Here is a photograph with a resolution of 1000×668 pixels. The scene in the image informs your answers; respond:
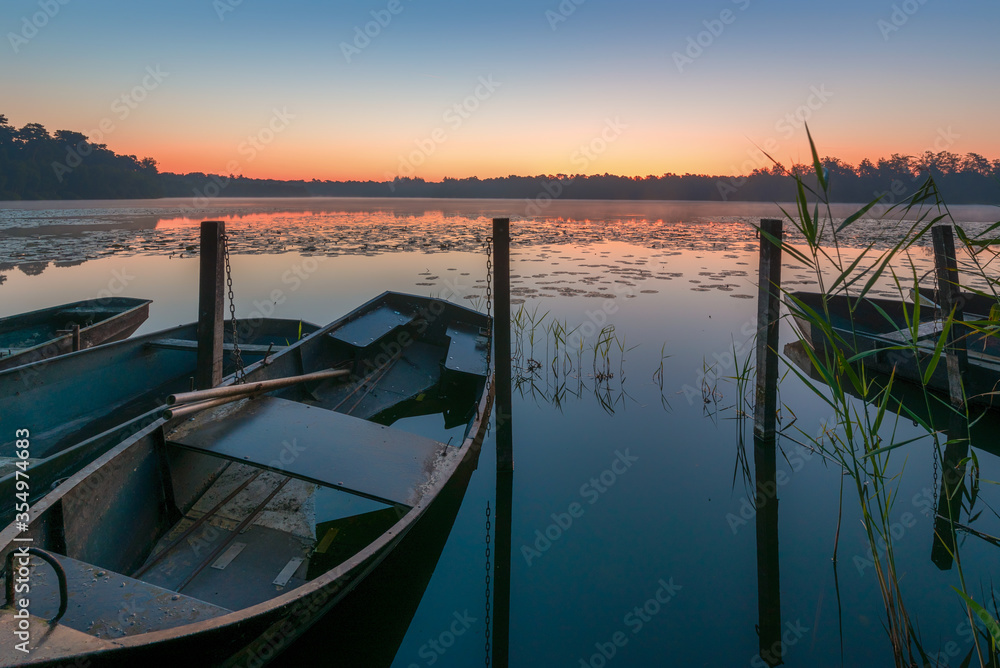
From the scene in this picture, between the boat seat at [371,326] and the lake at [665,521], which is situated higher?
the boat seat at [371,326]

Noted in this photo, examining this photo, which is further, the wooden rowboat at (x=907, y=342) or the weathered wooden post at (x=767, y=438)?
the wooden rowboat at (x=907, y=342)

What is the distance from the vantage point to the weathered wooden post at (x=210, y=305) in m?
5.00

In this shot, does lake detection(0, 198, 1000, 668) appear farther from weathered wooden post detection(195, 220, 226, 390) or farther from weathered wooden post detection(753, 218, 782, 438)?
weathered wooden post detection(195, 220, 226, 390)

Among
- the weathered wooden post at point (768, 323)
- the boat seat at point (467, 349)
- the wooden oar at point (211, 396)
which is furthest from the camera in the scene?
the boat seat at point (467, 349)

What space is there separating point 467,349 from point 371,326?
139 centimetres

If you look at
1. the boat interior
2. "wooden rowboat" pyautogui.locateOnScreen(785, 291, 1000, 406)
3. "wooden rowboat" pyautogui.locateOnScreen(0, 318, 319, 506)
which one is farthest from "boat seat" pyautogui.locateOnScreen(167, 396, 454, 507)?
"wooden rowboat" pyautogui.locateOnScreen(785, 291, 1000, 406)

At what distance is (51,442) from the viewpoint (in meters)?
5.00

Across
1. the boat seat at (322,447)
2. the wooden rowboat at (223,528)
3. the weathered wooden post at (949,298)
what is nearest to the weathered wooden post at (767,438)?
the weathered wooden post at (949,298)

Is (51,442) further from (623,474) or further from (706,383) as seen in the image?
(706,383)

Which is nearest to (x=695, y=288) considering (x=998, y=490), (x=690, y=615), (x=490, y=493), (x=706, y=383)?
(x=706, y=383)

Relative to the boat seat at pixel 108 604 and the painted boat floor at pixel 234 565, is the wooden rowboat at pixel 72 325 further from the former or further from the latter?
the boat seat at pixel 108 604

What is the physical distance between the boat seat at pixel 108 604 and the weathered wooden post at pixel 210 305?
2.75 meters

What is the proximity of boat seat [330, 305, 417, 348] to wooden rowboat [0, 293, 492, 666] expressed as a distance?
1150 mm

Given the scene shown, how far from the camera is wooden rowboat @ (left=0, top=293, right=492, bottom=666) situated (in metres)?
2.29
